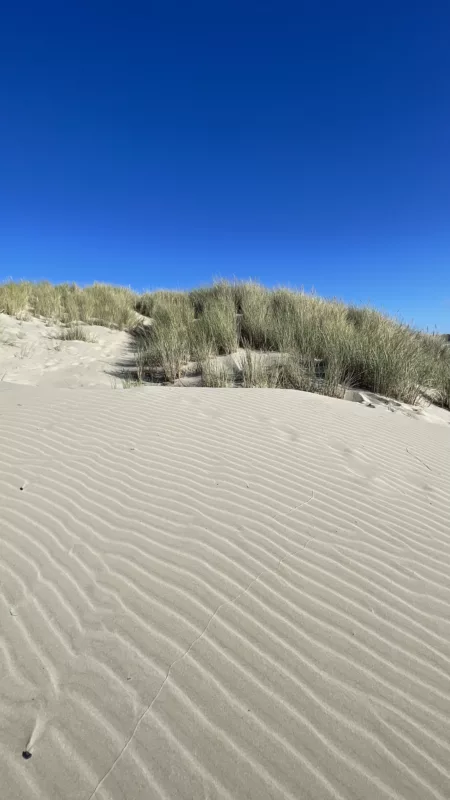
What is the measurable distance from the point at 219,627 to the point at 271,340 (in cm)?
709

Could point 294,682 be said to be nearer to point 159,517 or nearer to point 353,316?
point 159,517

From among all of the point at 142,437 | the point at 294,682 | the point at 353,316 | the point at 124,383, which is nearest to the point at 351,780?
the point at 294,682

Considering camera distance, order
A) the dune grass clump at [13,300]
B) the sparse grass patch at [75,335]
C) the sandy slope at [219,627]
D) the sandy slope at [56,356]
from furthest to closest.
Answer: the dune grass clump at [13,300]
the sparse grass patch at [75,335]
the sandy slope at [56,356]
the sandy slope at [219,627]

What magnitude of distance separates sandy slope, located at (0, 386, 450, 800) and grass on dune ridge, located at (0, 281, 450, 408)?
3.28m

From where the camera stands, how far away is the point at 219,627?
1559 millimetres

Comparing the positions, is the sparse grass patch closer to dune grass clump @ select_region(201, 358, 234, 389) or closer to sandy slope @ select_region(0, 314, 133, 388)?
sandy slope @ select_region(0, 314, 133, 388)

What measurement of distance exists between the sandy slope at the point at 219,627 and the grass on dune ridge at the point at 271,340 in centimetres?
328

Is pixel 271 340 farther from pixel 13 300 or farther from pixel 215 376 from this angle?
pixel 13 300

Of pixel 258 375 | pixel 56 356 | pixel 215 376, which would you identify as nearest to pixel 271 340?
pixel 258 375

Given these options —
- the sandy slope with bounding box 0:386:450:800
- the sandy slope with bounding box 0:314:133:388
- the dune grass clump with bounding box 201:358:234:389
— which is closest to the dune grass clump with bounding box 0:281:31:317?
the sandy slope with bounding box 0:314:133:388

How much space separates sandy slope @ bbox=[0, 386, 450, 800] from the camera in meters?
1.14

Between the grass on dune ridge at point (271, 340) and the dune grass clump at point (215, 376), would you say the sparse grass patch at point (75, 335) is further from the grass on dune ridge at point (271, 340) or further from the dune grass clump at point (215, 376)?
the dune grass clump at point (215, 376)

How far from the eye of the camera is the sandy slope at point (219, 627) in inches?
44.8

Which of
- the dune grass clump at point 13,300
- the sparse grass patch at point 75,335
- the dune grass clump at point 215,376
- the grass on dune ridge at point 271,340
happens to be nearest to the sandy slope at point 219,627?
the dune grass clump at point 215,376
